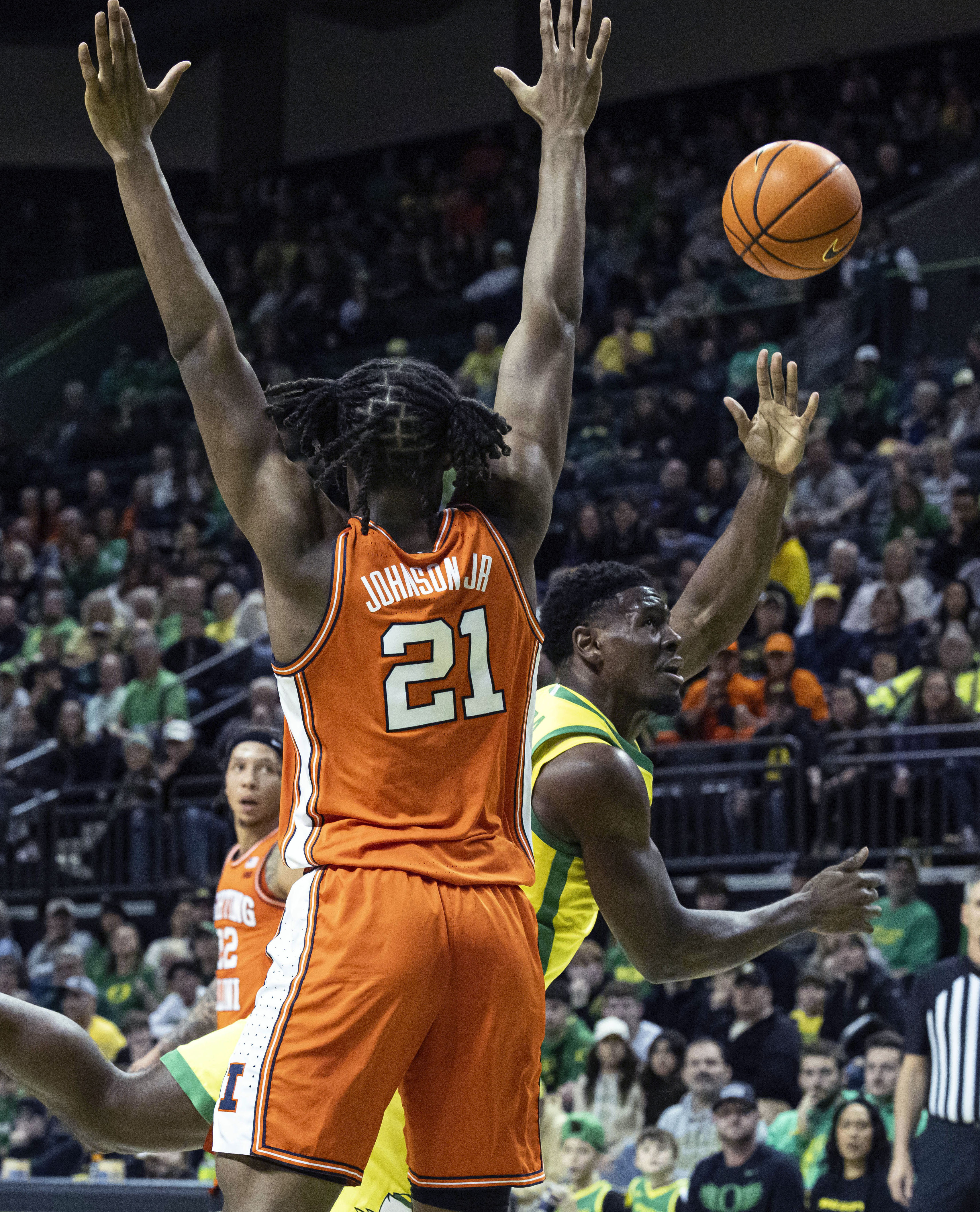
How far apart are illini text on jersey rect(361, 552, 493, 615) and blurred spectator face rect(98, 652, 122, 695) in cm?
1028

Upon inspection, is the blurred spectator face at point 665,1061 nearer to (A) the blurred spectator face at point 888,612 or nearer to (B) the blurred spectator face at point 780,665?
(B) the blurred spectator face at point 780,665

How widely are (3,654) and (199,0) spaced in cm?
789

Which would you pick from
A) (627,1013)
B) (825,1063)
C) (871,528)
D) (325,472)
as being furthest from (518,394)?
(871,528)

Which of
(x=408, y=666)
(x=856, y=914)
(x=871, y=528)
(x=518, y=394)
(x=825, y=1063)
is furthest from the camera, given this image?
(x=871, y=528)

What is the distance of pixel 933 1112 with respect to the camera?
6.53m

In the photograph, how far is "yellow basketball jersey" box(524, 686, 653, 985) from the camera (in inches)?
148

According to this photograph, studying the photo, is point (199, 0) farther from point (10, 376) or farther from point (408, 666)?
point (408, 666)

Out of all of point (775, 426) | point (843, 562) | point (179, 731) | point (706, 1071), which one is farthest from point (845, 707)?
point (775, 426)

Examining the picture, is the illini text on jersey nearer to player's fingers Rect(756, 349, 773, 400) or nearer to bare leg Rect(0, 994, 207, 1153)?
bare leg Rect(0, 994, 207, 1153)

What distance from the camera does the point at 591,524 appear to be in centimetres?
1207

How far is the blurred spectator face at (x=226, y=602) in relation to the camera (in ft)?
44.5

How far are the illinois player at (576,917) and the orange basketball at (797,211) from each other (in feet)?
4.91

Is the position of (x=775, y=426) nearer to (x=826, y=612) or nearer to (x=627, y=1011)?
(x=627, y=1011)

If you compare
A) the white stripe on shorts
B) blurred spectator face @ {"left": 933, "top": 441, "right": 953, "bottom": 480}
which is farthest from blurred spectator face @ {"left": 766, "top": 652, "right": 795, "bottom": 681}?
the white stripe on shorts
